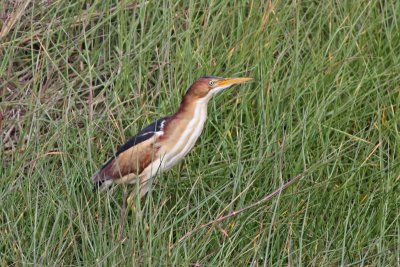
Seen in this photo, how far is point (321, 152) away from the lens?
518 cm

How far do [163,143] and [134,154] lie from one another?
0.43 feet

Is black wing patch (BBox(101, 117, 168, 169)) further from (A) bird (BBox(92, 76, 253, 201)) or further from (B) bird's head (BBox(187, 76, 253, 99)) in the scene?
(B) bird's head (BBox(187, 76, 253, 99))

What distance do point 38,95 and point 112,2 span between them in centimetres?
87

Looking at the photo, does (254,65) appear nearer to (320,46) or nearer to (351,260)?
(320,46)

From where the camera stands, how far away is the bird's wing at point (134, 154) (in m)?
4.86

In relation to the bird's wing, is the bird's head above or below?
above

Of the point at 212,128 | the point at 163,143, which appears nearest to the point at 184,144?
the point at 163,143

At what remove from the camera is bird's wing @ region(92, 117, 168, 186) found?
15.9 ft

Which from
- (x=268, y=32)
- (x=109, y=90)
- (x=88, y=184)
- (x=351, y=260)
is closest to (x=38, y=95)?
(x=109, y=90)

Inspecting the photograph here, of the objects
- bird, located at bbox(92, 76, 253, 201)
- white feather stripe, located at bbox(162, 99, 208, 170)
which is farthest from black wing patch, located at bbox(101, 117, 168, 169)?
white feather stripe, located at bbox(162, 99, 208, 170)

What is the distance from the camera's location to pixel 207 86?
16.4ft

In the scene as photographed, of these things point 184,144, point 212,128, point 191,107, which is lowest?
point 212,128

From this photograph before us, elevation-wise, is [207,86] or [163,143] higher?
[207,86]

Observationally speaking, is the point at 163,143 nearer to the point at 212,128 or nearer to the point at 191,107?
the point at 191,107
